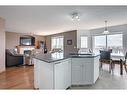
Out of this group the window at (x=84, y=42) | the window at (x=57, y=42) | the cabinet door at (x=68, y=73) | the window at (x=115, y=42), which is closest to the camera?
the cabinet door at (x=68, y=73)

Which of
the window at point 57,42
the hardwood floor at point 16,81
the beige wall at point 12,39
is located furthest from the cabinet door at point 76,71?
the beige wall at point 12,39

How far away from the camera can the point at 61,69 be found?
2379mm

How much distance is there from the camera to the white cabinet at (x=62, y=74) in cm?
224

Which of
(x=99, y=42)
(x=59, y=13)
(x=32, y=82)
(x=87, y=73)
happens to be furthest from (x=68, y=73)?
(x=99, y=42)

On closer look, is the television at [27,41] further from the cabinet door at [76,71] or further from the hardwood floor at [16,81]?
the cabinet door at [76,71]

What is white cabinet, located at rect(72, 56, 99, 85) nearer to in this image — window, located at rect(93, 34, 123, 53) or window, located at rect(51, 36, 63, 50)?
window, located at rect(93, 34, 123, 53)

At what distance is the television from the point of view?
30.2 ft

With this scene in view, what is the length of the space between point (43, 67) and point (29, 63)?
3960mm

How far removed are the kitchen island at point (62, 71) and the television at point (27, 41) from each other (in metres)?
6.96

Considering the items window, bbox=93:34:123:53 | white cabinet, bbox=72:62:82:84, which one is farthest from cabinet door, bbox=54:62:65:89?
window, bbox=93:34:123:53
